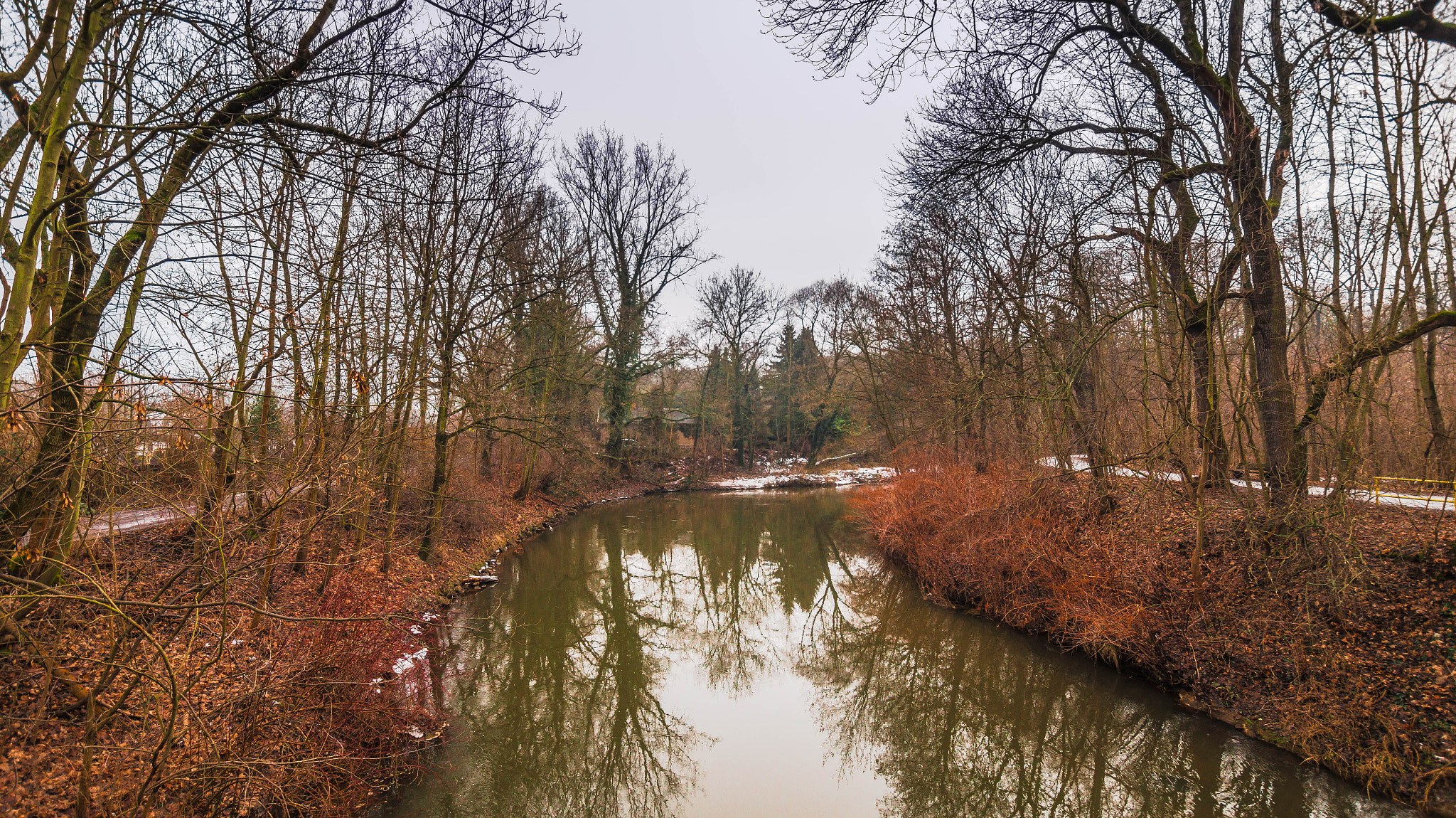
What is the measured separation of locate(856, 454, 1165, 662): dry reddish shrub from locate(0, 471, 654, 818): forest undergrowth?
743 cm

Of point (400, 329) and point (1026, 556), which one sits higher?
point (400, 329)

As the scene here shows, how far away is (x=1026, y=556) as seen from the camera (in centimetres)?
939

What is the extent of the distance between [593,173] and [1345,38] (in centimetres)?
2139

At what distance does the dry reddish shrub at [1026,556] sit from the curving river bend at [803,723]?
1.63ft

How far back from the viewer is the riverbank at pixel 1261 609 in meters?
5.07

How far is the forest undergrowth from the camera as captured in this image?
3336mm

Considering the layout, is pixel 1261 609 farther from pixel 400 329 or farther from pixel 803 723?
pixel 400 329

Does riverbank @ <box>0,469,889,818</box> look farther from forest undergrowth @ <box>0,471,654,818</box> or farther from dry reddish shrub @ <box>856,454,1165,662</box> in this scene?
dry reddish shrub @ <box>856,454,1165,662</box>

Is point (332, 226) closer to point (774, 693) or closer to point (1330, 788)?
point (774, 693)

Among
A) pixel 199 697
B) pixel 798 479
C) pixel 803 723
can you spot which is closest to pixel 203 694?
pixel 199 697

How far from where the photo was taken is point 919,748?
6496 mm

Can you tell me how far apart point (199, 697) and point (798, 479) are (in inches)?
1031

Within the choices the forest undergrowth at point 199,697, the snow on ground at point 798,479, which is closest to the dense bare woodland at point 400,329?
the forest undergrowth at point 199,697

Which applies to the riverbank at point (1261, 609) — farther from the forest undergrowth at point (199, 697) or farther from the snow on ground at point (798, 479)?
the snow on ground at point (798, 479)
